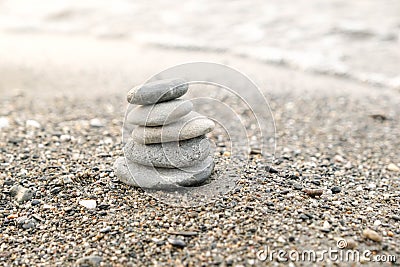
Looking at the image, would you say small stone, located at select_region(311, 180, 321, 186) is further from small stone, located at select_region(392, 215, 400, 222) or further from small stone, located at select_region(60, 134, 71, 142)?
small stone, located at select_region(60, 134, 71, 142)

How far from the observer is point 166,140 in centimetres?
307

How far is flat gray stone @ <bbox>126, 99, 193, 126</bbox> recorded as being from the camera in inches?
118

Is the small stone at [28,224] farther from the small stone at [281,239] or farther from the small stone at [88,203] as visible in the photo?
the small stone at [281,239]

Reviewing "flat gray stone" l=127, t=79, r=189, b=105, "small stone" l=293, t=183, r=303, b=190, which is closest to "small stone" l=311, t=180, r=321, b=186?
"small stone" l=293, t=183, r=303, b=190

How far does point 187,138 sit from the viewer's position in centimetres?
307

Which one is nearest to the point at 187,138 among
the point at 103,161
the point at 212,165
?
the point at 212,165

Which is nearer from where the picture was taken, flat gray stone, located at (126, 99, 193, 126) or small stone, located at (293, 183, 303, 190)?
flat gray stone, located at (126, 99, 193, 126)

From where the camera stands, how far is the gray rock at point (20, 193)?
10.4 feet

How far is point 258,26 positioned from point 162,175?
22.9 ft

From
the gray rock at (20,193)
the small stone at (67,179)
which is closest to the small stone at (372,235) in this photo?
the small stone at (67,179)

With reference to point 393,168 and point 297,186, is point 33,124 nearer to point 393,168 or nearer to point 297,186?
point 297,186

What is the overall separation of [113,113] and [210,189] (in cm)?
240

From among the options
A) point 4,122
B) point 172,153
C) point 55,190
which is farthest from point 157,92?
point 4,122

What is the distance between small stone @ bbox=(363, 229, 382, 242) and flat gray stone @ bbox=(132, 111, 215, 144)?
3.94 ft
